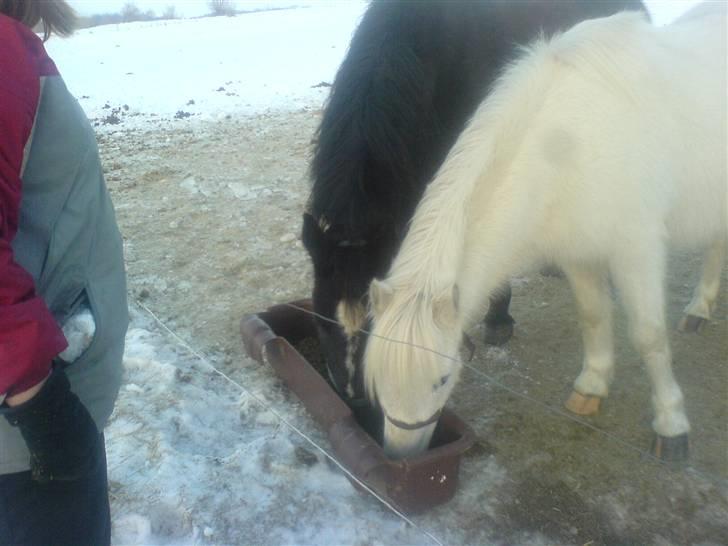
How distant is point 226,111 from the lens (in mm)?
9727

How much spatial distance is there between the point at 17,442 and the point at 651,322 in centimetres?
240

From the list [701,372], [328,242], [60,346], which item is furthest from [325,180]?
[701,372]

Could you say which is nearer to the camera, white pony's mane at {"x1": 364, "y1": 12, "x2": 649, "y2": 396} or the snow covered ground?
white pony's mane at {"x1": 364, "y1": 12, "x2": 649, "y2": 396}

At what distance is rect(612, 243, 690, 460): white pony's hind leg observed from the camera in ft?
8.31

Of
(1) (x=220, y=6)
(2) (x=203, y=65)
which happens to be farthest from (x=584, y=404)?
(1) (x=220, y=6)

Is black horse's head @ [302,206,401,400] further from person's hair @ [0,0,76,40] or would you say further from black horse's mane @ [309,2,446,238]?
person's hair @ [0,0,76,40]

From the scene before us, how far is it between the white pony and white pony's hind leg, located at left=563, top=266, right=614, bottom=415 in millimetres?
109

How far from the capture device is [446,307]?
2.10 metres

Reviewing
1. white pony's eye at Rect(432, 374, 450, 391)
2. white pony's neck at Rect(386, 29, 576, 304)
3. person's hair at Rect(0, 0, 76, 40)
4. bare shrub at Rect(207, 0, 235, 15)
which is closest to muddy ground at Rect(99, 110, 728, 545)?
white pony's eye at Rect(432, 374, 450, 391)

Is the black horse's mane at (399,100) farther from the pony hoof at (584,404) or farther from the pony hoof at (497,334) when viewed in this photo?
the pony hoof at (584,404)

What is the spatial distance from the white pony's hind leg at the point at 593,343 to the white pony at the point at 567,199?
11 cm

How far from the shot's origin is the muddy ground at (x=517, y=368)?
8.07 ft

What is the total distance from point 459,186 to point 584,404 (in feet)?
4.69

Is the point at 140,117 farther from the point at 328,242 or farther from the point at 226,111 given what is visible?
the point at 328,242
